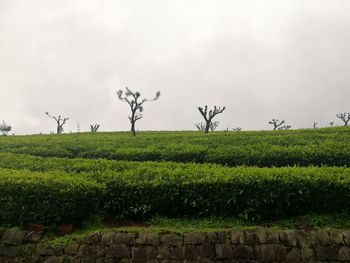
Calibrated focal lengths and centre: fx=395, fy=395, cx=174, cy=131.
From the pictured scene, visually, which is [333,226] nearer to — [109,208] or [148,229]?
[148,229]

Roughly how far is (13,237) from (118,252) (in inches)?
104

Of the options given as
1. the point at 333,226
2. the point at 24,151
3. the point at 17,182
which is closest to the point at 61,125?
the point at 24,151

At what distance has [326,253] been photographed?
812 cm

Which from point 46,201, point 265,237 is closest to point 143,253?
point 265,237

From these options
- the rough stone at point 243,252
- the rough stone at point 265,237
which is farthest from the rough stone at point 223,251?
the rough stone at point 265,237

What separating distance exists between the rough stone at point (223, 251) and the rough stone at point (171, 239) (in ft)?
2.64

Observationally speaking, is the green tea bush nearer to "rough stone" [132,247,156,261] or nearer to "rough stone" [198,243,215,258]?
"rough stone" [132,247,156,261]

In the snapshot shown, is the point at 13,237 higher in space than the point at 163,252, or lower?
higher

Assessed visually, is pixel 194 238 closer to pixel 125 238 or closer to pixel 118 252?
pixel 125 238

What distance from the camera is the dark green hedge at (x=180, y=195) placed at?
953 cm

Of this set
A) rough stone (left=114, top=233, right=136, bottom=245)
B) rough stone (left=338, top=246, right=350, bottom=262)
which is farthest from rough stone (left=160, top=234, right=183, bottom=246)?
rough stone (left=338, top=246, right=350, bottom=262)

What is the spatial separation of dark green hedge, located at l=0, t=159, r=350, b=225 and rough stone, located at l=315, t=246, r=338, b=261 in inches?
56.7

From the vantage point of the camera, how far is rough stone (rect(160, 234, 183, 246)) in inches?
337

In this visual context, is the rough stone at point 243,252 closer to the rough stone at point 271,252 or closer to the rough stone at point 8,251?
the rough stone at point 271,252
